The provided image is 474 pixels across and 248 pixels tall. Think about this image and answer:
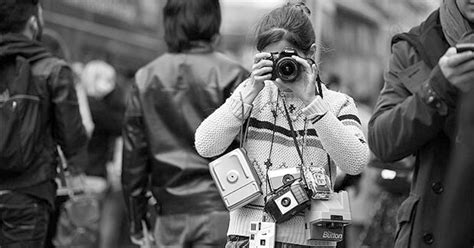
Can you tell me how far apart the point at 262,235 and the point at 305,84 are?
55 cm

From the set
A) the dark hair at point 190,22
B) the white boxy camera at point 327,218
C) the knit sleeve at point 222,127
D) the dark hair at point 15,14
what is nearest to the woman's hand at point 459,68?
the white boxy camera at point 327,218

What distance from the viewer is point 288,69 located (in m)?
3.80

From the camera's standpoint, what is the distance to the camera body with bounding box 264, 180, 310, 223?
376cm

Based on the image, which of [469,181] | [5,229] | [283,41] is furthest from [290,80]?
[5,229]

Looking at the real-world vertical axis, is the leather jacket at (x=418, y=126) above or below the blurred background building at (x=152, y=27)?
above

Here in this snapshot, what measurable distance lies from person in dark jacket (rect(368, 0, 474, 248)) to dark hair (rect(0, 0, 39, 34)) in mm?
2326

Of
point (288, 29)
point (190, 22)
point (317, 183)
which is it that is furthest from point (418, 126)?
point (190, 22)

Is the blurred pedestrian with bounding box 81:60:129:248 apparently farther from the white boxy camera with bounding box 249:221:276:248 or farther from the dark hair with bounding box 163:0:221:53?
the white boxy camera with bounding box 249:221:276:248

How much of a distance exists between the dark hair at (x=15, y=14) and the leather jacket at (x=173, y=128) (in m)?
0.67

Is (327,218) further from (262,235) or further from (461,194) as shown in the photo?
(461,194)

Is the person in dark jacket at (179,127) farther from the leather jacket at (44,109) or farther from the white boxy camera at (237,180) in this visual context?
the white boxy camera at (237,180)

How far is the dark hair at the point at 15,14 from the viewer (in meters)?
5.62

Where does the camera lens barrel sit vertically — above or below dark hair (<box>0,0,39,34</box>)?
above

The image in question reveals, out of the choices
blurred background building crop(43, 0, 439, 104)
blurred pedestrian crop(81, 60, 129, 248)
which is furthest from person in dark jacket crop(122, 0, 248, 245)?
blurred background building crop(43, 0, 439, 104)
